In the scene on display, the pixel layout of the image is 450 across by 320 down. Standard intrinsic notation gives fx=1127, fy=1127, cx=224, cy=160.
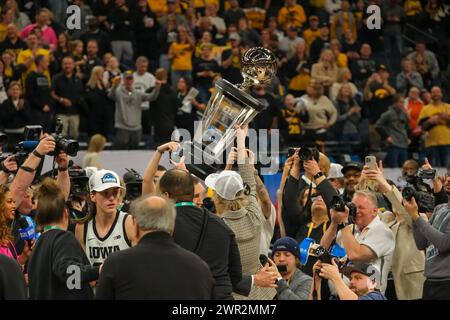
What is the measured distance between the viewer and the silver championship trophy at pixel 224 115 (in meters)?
8.38

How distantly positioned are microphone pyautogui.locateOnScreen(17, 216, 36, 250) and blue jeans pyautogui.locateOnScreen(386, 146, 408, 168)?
9.46 m

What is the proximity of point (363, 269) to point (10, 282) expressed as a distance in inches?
112

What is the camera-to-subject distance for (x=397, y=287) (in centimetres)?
921

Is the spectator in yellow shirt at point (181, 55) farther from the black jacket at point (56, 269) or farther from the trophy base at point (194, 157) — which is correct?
the black jacket at point (56, 269)

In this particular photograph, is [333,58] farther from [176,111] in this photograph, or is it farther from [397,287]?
[397,287]

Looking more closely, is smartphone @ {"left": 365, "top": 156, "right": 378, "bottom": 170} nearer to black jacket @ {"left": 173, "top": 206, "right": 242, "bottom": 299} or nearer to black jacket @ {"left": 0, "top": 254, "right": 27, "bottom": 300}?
black jacket @ {"left": 173, "top": 206, "right": 242, "bottom": 299}

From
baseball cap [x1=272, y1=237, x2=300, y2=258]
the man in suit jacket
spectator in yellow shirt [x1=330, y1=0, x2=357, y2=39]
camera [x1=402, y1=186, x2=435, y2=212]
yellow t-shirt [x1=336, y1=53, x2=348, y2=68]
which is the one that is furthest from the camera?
spectator in yellow shirt [x1=330, y1=0, x2=357, y2=39]

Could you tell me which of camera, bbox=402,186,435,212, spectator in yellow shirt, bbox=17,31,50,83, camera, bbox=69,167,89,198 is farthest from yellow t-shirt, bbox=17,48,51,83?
camera, bbox=402,186,435,212

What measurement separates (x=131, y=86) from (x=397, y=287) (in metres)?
7.53

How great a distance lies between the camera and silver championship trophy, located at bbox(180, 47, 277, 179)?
8.38m

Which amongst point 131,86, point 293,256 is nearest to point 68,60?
point 131,86

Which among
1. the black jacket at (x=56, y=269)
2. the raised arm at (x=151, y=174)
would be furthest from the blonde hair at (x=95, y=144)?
the black jacket at (x=56, y=269)

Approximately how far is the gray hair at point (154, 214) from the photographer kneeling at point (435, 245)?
2.74 m

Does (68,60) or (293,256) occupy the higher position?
(68,60)
